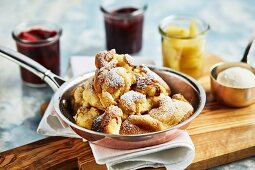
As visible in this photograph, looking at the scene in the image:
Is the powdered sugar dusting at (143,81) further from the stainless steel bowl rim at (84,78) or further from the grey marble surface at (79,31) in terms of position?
the grey marble surface at (79,31)

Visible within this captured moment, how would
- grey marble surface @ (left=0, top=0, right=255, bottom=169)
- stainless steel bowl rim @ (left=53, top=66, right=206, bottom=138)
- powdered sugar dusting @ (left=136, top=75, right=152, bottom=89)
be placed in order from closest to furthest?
stainless steel bowl rim @ (left=53, top=66, right=206, bottom=138)
powdered sugar dusting @ (left=136, top=75, right=152, bottom=89)
grey marble surface @ (left=0, top=0, right=255, bottom=169)

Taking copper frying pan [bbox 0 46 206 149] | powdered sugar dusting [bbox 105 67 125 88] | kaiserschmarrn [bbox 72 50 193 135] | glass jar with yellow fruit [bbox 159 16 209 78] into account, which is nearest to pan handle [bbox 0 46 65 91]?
copper frying pan [bbox 0 46 206 149]

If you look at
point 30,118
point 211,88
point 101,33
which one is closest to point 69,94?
point 30,118

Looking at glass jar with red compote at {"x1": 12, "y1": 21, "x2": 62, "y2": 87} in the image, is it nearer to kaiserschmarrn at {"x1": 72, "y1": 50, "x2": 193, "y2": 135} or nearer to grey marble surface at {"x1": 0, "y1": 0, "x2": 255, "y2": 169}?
grey marble surface at {"x1": 0, "y1": 0, "x2": 255, "y2": 169}

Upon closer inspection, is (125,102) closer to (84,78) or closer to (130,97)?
(130,97)

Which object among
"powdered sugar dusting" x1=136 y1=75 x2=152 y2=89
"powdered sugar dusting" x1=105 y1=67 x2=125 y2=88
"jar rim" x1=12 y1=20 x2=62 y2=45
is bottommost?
"jar rim" x1=12 y1=20 x2=62 y2=45

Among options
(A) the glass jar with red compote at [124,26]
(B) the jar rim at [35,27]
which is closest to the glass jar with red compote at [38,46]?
(B) the jar rim at [35,27]

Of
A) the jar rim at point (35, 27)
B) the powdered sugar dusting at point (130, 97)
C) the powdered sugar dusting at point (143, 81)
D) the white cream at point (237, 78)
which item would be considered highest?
the powdered sugar dusting at point (143, 81)

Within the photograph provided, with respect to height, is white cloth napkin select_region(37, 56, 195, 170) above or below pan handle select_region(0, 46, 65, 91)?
below
